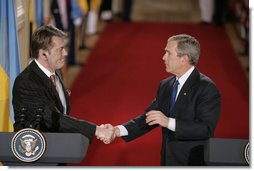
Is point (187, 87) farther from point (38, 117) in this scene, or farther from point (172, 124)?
point (38, 117)

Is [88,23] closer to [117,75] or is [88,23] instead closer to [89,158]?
→ [117,75]

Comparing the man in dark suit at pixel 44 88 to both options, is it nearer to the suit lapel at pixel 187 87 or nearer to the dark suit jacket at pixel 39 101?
the dark suit jacket at pixel 39 101

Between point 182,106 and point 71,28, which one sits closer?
point 182,106

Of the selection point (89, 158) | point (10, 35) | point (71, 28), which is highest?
point (10, 35)

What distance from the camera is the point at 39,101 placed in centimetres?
457

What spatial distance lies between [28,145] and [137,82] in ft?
13.8

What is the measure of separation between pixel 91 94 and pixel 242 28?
3771mm

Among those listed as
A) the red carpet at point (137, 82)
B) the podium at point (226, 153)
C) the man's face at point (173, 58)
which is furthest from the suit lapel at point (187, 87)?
the red carpet at point (137, 82)

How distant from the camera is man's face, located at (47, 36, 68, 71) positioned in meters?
4.60

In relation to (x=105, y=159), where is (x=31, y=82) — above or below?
above

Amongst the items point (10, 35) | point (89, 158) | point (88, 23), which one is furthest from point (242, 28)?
point (10, 35)

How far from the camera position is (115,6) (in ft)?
43.1

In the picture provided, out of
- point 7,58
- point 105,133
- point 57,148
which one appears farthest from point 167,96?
point 7,58

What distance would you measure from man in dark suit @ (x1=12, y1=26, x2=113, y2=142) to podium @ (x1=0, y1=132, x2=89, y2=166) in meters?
0.29
